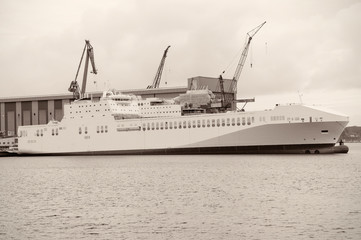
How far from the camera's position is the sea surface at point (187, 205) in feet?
67.2

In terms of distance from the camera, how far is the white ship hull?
190ft

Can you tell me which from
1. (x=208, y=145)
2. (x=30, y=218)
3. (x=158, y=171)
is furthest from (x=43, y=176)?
(x=208, y=145)

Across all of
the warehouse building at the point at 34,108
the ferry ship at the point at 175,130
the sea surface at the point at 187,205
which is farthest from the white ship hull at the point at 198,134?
the warehouse building at the point at 34,108

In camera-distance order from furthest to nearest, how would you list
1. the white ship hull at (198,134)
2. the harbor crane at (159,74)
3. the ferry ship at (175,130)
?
the harbor crane at (159,74) → the ferry ship at (175,130) → the white ship hull at (198,134)

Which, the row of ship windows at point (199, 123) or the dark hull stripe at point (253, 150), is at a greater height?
the row of ship windows at point (199, 123)

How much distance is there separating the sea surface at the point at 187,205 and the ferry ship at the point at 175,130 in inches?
663

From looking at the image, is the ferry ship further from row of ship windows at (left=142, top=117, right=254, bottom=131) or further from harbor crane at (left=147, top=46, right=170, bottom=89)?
harbor crane at (left=147, top=46, right=170, bottom=89)

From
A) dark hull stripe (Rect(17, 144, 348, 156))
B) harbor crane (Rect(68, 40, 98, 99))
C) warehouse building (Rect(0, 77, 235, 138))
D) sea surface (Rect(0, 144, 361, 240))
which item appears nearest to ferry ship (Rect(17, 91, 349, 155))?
dark hull stripe (Rect(17, 144, 348, 156))

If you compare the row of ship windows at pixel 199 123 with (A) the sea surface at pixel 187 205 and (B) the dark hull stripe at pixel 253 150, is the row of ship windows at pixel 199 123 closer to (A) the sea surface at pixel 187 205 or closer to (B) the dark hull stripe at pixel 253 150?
(B) the dark hull stripe at pixel 253 150

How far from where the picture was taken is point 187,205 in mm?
25875

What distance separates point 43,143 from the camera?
76812 mm

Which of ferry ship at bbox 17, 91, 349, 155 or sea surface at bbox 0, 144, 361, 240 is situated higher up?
ferry ship at bbox 17, 91, 349, 155

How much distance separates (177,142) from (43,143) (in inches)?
854

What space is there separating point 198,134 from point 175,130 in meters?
3.23
